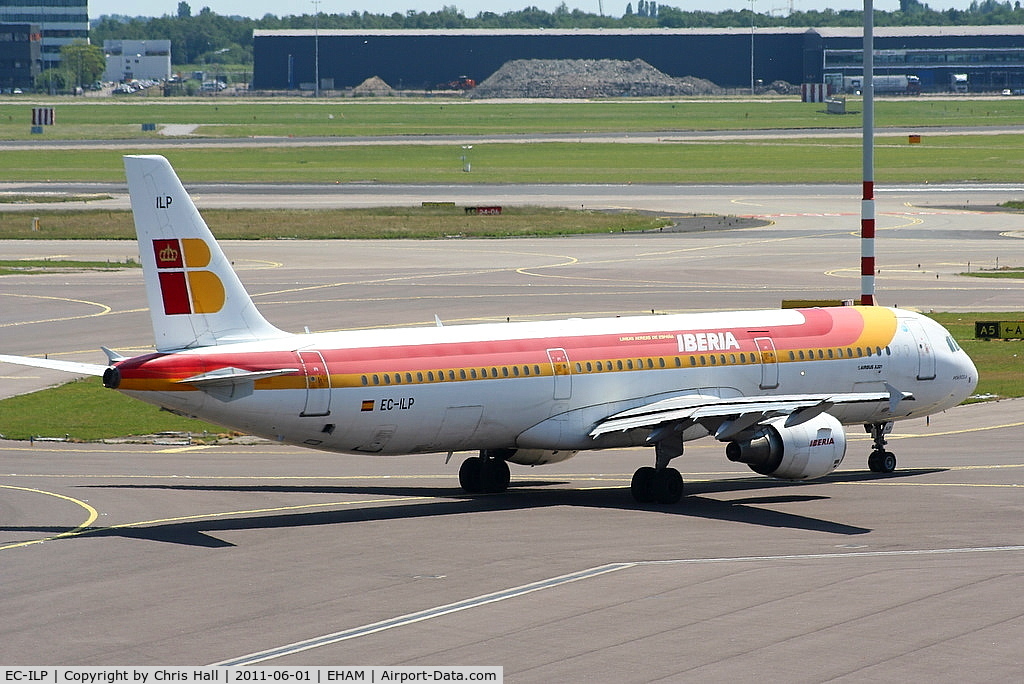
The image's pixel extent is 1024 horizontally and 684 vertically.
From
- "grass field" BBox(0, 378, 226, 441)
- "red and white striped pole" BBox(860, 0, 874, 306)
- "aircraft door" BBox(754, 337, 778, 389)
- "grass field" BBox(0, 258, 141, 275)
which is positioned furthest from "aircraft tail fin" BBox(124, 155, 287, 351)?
"grass field" BBox(0, 258, 141, 275)

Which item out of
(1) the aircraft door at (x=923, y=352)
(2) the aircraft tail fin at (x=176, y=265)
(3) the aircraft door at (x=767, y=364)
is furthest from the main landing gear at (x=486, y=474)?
(1) the aircraft door at (x=923, y=352)

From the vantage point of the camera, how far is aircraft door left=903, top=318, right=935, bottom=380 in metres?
44.8

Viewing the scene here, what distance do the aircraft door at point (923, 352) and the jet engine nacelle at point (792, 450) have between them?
296 inches

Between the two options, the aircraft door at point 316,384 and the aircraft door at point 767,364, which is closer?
the aircraft door at point 316,384

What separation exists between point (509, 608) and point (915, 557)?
9.53m

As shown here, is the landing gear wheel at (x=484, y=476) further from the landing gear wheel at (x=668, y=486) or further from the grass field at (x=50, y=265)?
the grass field at (x=50, y=265)

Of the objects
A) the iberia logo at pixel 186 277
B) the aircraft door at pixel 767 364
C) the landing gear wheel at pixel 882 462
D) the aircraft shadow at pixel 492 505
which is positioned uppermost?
the iberia logo at pixel 186 277

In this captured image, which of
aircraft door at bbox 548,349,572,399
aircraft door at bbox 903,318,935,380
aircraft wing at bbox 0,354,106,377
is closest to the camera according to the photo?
aircraft wing at bbox 0,354,106,377

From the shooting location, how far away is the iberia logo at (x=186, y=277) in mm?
35156

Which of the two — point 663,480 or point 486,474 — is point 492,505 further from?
point 663,480

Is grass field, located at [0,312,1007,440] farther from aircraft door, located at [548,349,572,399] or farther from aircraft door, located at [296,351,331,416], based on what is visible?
aircraft door, located at [548,349,572,399]

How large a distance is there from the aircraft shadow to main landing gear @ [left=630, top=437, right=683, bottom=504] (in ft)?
1.05

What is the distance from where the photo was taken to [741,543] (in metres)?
34.3

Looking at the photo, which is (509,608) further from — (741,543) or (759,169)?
(759,169)
